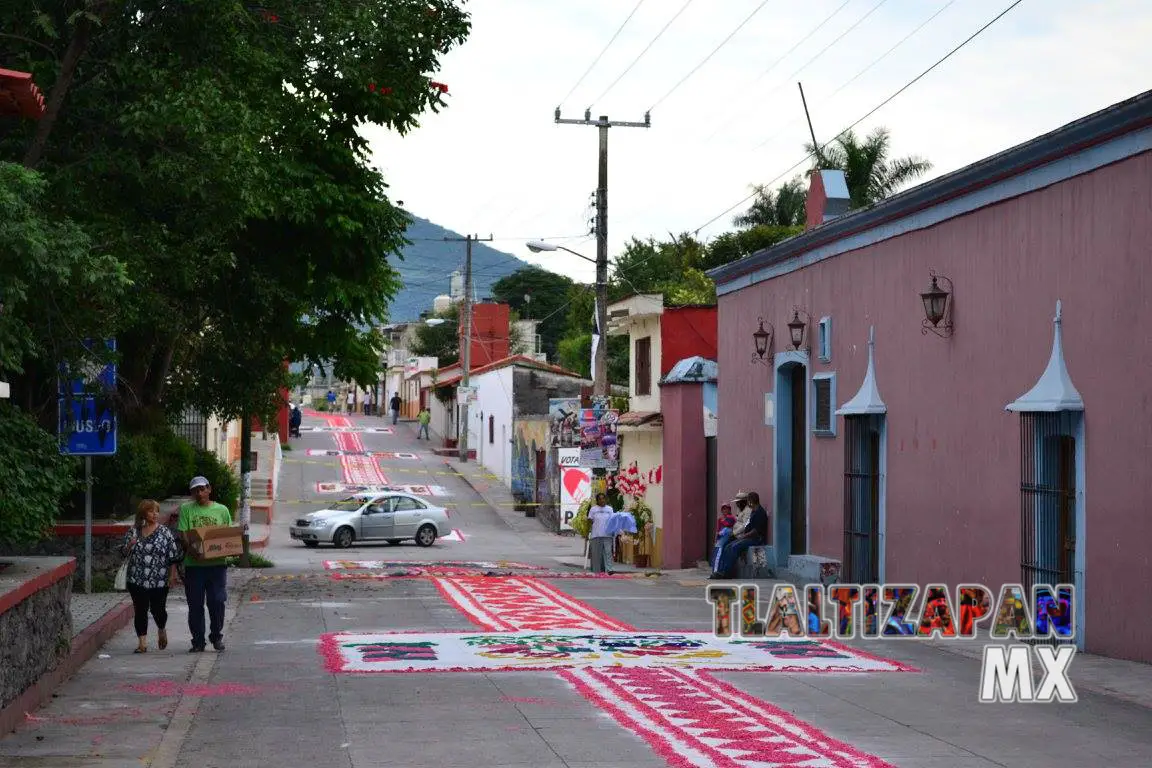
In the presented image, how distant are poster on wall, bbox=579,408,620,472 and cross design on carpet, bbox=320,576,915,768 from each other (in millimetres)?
12154

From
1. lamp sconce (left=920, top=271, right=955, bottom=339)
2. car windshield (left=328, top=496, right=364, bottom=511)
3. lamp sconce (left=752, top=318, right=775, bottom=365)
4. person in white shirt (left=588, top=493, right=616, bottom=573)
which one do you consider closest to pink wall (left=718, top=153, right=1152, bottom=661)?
lamp sconce (left=920, top=271, right=955, bottom=339)

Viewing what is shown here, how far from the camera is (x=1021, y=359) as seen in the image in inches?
656

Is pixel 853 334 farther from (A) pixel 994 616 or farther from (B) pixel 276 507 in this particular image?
(B) pixel 276 507

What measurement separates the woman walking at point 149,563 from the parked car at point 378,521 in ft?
84.3

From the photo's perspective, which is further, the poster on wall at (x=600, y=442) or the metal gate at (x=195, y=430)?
the metal gate at (x=195, y=430)

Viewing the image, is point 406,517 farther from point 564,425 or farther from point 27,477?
point 27,477

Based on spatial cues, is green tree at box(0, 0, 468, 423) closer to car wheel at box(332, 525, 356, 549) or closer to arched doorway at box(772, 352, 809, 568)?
arched doorway at box(772, 352, 809, 568)

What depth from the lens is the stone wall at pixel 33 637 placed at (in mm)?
10438

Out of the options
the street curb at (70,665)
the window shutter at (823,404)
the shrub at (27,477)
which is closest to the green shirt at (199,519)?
the street curb at (70,665)

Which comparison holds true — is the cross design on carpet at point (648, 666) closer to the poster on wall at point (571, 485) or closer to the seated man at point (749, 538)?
the seated man at point (749, 538)

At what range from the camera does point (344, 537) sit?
41.0 metres

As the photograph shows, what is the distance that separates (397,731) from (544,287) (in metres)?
107

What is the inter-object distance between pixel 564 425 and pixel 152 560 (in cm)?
3370

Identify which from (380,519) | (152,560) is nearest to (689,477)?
(380,519)
